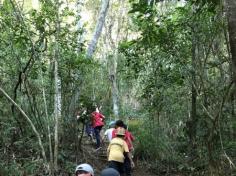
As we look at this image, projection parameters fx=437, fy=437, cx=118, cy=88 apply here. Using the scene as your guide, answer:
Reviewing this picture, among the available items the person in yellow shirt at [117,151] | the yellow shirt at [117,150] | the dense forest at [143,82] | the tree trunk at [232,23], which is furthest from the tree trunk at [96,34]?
the tree trunk at [232,23]

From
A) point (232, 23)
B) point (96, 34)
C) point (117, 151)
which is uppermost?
point (96, 34)

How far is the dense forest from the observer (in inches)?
358

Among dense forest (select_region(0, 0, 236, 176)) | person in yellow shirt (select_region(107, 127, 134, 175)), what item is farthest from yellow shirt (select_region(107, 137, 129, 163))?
Answer: dense forest (select_region(0, 0, 236, 176))

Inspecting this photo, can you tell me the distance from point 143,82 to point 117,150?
5229 millimetres

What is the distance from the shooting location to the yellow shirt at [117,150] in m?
8.63

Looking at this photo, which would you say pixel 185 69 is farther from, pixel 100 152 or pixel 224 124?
pixel 100 152

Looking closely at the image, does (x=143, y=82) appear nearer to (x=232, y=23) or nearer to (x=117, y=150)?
(x=117, y=150)

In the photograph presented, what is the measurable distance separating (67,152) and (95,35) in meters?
3.68

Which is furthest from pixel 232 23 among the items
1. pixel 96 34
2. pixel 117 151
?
pixel 96 34

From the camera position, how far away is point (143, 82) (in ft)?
44.9

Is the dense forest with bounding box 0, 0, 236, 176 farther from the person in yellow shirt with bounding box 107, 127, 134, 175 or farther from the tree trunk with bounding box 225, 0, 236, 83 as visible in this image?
the tree trunk with bounding box 225, 0, 236, 83

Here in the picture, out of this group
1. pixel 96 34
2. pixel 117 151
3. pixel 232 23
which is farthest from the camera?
pixel 96 34

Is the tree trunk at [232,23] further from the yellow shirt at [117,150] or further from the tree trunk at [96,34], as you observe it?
the tree trunk at [96,34]

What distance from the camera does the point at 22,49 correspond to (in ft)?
33.1
